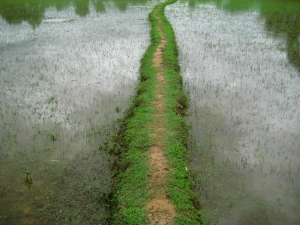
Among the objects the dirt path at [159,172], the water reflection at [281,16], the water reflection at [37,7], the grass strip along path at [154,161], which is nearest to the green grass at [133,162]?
the grass strip along path at [154,161]

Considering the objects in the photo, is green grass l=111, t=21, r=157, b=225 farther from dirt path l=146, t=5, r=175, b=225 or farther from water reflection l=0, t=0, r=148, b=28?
water reflection l=0, t=0, r=148, b=28

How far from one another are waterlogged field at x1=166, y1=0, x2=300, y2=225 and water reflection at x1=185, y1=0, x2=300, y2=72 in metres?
0.13

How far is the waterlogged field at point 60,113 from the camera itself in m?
5.61


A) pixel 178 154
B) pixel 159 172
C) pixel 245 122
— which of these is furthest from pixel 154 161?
pixel 245 122

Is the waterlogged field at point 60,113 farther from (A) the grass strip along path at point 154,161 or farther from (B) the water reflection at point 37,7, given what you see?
(B) the water reflection at point 37,7

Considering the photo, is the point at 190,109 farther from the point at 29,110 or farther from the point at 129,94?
the point at 29,110

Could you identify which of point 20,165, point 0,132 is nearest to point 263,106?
point 20,165

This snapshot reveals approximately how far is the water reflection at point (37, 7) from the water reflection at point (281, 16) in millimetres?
8963

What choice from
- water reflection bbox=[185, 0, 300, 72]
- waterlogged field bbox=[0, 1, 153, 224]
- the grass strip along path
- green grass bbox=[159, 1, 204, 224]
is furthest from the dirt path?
water reflection bbox=[185, 0, 300, 72]

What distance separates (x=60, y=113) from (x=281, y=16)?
19.8m

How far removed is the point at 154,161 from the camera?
6.32 metres

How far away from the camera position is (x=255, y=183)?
6035 mm

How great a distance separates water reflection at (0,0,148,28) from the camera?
22.8 m

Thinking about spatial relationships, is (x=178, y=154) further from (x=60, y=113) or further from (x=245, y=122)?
(x=60, y=113)
